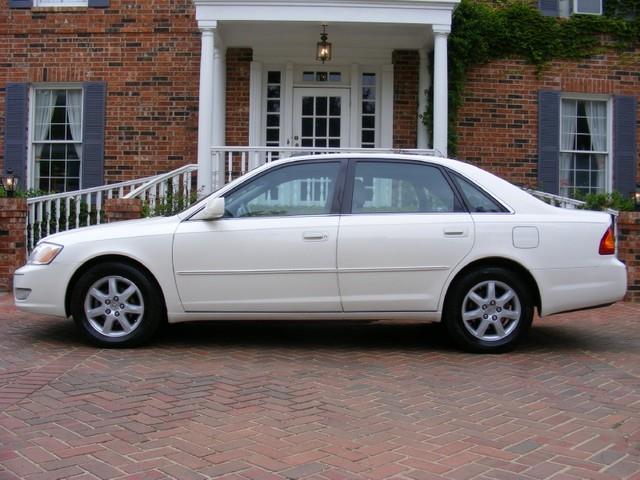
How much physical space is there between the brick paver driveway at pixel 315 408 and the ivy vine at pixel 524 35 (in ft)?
20.5

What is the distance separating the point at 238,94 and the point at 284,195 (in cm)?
658

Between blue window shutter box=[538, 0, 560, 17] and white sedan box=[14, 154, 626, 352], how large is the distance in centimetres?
699

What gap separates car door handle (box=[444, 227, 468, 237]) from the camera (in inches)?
226

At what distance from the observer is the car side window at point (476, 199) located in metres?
5.91

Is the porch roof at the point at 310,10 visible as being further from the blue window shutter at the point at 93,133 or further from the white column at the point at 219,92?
the blue window shutter at the point at 93,133

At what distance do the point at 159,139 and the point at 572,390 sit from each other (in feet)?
28.5

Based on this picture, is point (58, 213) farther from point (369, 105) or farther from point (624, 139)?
point (624, 139)

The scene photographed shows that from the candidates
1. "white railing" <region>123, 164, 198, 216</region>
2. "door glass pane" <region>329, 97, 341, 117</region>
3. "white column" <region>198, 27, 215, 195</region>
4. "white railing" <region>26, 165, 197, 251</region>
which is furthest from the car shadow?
"door glass pane" <region>329, 97, 341, 117</region>

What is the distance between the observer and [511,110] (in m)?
11.9

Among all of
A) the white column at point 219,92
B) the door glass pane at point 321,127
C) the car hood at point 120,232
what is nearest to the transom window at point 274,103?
the door glass pane at point 321,127

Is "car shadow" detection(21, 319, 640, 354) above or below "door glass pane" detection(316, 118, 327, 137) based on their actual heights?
below

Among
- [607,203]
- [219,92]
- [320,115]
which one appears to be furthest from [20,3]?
[607,203]

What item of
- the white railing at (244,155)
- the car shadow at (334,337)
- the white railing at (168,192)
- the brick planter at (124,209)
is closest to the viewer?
the car shadow at (334,337)

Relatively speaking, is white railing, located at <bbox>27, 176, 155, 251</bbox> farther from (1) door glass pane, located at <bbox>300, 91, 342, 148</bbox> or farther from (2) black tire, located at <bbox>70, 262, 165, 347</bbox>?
(2) black tire, located at <bbox>70, 262, 165, 347</bbox>
